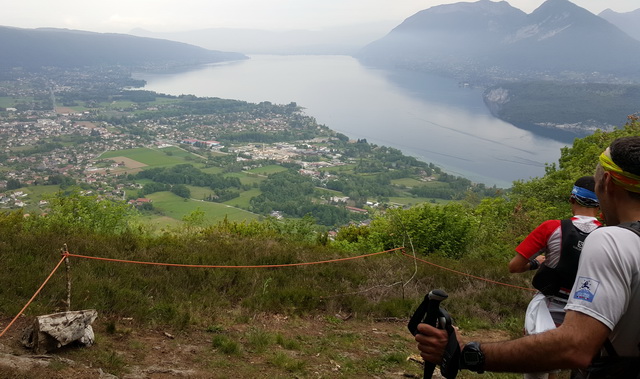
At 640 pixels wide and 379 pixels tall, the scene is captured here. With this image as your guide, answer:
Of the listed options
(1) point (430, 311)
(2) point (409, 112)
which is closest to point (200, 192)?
(1) point (430, 311)

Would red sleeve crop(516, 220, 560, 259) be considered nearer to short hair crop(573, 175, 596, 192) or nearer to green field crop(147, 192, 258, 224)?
short hair crop(573, 175, 596, 192)

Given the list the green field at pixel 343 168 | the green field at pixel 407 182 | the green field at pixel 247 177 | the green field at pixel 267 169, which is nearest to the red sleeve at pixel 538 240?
the green field at pixel 247 177

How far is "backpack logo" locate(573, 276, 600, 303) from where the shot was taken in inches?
58.9

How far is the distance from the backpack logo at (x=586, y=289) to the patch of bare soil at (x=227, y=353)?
12.5ft

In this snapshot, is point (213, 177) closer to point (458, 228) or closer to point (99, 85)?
point (458, 228)

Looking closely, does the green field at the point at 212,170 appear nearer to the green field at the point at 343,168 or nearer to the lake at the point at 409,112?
the green field at the point at 343,168

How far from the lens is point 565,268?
10.5 feet

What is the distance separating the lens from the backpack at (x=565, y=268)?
10.5ft

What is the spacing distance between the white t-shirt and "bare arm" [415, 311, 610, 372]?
0.04 metres

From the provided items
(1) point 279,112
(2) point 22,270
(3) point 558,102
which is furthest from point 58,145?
(3) point 558,102

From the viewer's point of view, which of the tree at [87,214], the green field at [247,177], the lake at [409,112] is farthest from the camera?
the lake at [409,112]

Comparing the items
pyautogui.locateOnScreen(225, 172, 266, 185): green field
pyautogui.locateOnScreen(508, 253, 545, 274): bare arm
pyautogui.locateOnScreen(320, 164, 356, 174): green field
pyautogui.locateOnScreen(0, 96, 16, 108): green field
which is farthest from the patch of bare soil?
pyautogui.locateOnScreen(0, 96, 16, 108): green field

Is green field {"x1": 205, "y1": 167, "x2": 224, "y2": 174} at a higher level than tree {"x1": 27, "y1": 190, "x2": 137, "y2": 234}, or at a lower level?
lower

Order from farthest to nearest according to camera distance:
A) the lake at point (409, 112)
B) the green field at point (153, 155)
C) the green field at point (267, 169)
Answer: the lake at point (409, 112) < the green field at point (153, 155) < the green field at point (267, 169)
